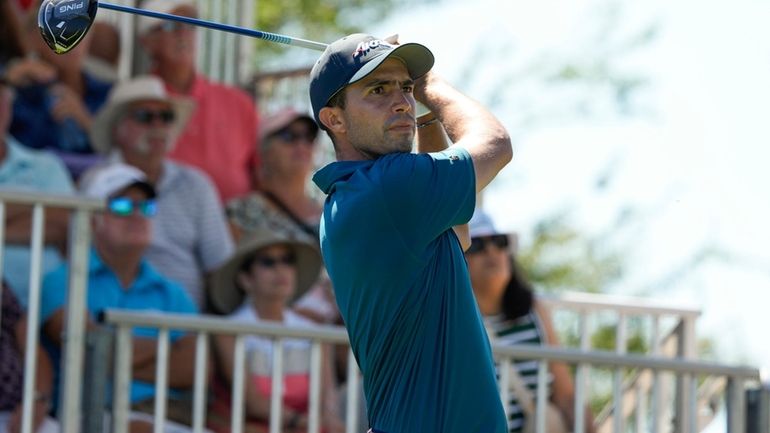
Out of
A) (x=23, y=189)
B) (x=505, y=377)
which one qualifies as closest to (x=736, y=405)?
(x=505, y=377)

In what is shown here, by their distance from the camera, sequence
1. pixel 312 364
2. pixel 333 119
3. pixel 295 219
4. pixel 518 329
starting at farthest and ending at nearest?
1. pixel 295 219
2. pixel 518 329
3. pixel 312 364
4. pixel 333 119

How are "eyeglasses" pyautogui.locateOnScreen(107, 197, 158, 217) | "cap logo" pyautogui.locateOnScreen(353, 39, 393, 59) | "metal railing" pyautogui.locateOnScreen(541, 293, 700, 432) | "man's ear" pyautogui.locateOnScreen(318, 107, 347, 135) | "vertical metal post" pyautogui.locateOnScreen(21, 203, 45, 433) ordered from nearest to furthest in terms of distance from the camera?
"cap logo" pyautogui.locateOnScreen(353, 39, 393, 59) → "man's ear" pyautogui.locateOnScreen(318, 107, 347, 135) → "vertical metal post" pyautogui.locateOnScreen(21, 203, 45, 433) → "eyeglasses" pyautogui.locateOnScreen(107, 197, 158, 217) → "metal railing" pyautogui.locateOnScreen(541, 293, 700, 432)

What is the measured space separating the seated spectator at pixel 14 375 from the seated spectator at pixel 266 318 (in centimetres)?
78

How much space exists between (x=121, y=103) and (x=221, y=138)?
0.85 m

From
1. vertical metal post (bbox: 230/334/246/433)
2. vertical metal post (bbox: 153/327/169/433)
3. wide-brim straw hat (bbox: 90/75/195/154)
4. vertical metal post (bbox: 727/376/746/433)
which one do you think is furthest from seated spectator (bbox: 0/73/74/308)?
vertical metal post (bbox: 727/376/746/433)

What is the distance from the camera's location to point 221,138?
28.0 ft

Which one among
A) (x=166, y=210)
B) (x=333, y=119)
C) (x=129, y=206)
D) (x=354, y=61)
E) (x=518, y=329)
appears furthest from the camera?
(x=518, y=329)

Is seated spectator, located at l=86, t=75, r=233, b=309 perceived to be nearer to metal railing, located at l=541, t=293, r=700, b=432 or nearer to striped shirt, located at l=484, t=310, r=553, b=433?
striped shirt, located at l=484, t=310, r=553, b=433

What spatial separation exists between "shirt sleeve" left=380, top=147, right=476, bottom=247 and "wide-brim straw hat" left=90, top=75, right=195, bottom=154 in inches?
158

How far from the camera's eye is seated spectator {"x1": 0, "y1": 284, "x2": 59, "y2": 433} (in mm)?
6309

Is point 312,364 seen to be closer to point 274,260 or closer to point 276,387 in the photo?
point 276,387

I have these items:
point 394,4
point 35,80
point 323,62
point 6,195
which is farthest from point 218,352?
point 394,4

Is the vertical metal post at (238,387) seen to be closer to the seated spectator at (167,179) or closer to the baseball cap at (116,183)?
the baseball cap at (116,183)

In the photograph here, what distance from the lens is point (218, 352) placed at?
688 centimetres
